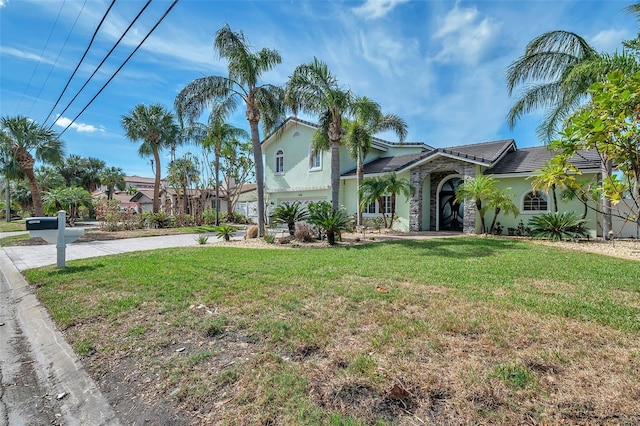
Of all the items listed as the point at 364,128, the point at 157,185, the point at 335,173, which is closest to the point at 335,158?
the point at 335,173

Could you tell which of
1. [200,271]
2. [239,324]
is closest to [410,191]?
[200,271]

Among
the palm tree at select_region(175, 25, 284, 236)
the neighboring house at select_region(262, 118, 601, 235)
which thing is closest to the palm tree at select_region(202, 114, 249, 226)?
the neighboring house at select_region(262, 118, 601, 235)

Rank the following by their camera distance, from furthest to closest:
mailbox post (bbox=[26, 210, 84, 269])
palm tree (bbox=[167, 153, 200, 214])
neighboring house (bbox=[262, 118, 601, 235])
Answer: palm tree (bbox=[167, 153, 200, 214]), neighboring house (bbox=[262, 118, 601, 235]), mailbox post (bbox=[26, 210, 84, 269])

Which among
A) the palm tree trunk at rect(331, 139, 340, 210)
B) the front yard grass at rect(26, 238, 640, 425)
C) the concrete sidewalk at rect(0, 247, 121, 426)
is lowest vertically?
the concrete sidewalk at rect(0, 247, 121, 426)

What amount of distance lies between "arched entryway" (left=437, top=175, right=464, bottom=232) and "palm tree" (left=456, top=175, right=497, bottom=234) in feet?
9.97

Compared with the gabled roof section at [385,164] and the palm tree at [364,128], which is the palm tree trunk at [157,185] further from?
the palm tree at [364,128]

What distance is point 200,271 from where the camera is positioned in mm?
7547

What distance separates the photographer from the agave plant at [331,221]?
41.6ft

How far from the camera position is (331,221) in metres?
12.6

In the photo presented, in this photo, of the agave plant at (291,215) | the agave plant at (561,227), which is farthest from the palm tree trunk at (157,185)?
the agave plant at (561,227)

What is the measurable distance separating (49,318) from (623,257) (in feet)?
46.2

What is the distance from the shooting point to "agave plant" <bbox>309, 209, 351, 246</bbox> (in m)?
12.7

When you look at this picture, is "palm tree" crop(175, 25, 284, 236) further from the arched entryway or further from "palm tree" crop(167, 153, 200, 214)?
"palm tree" crop(167, 153, 200, 214)

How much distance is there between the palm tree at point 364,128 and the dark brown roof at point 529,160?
643 centimetres
